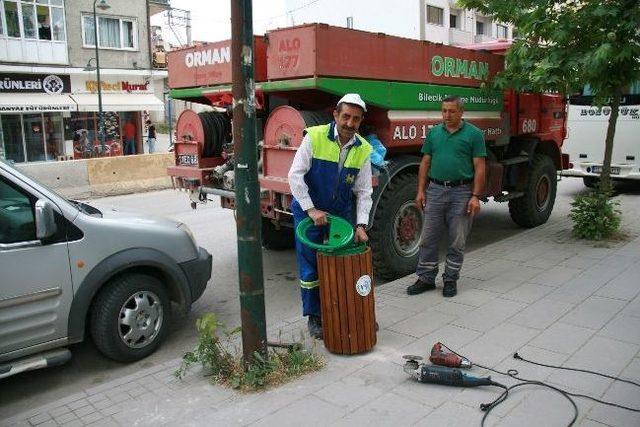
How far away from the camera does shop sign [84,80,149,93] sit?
25.7 m

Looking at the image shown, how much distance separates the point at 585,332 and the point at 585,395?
1.07 meters

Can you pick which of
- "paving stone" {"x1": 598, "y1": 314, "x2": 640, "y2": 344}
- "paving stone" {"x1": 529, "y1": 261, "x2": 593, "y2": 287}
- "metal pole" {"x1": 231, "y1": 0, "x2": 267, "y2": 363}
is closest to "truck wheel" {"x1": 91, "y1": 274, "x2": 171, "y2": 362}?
"metal pole" {"x1": 231, "y1": 0, "x2": 267, "y2": 363}

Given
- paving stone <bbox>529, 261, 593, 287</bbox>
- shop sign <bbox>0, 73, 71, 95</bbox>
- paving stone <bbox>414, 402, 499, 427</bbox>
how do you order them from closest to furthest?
paving stone <bbox>414, 402, 499, 427</bbox>
paving stone <bbox>529, 261, 593, 287</bbox>
shop sign <bbox>0, 73, 71, 95</bbox>

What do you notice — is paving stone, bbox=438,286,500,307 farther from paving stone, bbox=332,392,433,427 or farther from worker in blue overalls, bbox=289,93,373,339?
paving stone, bbox=332,392,433,427

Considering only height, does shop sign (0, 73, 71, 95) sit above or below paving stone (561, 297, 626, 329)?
above

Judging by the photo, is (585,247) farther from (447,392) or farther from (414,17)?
(414,17)

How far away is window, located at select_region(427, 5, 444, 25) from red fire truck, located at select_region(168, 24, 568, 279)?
3355 cm

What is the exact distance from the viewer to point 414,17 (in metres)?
38.1

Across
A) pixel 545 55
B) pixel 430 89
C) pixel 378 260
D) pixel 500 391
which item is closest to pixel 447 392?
pixel 500 391

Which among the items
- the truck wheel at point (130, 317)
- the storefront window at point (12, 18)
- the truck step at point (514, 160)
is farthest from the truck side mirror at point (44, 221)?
the storefront window at point (12, 18)

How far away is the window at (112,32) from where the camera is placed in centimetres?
2526

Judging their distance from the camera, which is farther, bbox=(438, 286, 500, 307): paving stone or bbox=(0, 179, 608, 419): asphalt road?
bbox=(438, 286, 500, 307): paving stone

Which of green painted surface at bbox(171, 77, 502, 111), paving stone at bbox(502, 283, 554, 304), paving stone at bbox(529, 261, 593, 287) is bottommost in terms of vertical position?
paving stone at bbox(502, 283, 554, 304)

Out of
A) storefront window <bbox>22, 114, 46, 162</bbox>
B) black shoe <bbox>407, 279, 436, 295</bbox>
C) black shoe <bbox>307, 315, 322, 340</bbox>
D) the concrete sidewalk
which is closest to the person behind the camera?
the concrete sidewalk
